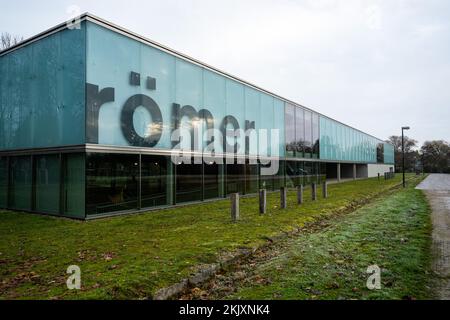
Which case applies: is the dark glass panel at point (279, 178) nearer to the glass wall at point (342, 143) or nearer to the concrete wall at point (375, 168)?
the glass wall at point (342, 143)

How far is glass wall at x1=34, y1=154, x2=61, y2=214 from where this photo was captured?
1257 cm

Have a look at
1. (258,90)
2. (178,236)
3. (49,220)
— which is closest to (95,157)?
(49,220)

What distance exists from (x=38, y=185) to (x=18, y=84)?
Result: 5.22 m

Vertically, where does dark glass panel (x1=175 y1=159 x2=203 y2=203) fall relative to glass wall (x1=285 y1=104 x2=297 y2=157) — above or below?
below

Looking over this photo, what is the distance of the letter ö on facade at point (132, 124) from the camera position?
12750 millimetres

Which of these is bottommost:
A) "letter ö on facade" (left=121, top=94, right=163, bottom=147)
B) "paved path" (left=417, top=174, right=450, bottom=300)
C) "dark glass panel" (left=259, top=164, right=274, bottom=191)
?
"paved path" (left=417, top=174, right=450, bottom=300)

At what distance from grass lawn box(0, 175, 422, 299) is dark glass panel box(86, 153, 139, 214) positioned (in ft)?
2.52

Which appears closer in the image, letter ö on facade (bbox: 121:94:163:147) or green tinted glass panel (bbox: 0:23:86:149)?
green tinted glass panel (bbox: 0:23:86:149)


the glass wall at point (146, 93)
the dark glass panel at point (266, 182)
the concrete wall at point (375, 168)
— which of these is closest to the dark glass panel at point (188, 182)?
the glass wall at point (146, 93)

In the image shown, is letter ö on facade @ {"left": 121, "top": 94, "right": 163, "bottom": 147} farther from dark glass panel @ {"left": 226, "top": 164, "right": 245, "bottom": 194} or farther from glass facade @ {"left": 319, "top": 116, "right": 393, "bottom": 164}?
glass facade @ {"left": 319, "top": 116, "right": 393, "bottom": 164}

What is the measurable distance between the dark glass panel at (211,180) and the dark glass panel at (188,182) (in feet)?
1.60

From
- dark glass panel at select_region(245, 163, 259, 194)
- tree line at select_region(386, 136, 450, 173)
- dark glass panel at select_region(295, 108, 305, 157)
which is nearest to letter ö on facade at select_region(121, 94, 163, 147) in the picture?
dark glass panel at select_region(245, 163, 259, 194)

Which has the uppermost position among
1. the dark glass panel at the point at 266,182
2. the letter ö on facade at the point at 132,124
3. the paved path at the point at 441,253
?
the letter ö on facade at the point at 132,124

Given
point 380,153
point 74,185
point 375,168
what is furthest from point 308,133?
point 380,153
